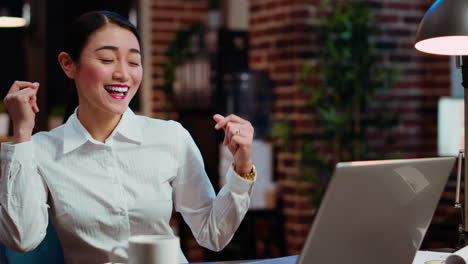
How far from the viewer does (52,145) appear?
1691mm

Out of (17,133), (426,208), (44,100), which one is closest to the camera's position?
(426,208)

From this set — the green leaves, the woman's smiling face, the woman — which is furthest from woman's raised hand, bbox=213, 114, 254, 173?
the green leaves

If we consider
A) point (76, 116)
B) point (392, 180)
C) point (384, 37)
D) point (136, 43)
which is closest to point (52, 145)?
point (76, 116)

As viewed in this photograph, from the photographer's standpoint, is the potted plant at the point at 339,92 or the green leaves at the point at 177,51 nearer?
the potted plant at the point at 339,92

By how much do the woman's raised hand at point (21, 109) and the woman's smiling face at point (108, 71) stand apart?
0.16m

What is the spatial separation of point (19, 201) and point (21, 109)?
0.20 m

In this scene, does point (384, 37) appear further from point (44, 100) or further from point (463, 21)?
point (463, 21)

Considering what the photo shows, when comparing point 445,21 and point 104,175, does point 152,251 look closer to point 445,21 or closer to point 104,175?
point 104,175

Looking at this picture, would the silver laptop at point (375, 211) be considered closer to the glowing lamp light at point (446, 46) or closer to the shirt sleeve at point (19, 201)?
the glowing lamp light at point (446, 46)

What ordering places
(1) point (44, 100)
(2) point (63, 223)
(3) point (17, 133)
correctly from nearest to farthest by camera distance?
1. (3) point (17, 133)
2. (2) point (63, 223)
3. (1) point (44, 100)

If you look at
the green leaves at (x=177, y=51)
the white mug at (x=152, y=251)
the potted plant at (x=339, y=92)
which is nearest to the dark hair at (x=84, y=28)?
the white mug at (x=152, y=251)

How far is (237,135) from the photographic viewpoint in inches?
60.0

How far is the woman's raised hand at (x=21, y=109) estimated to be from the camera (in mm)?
1482

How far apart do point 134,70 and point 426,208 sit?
75 cm
